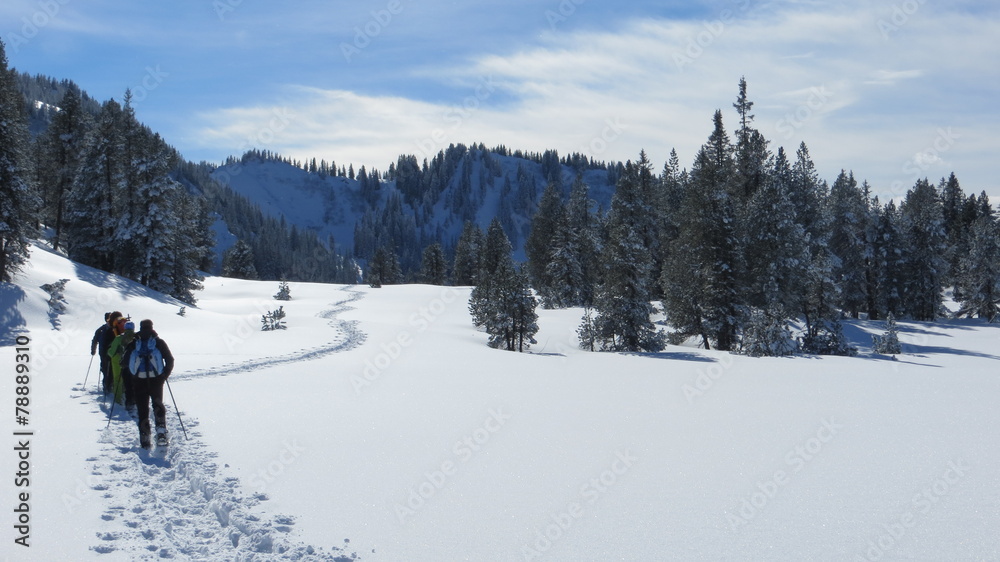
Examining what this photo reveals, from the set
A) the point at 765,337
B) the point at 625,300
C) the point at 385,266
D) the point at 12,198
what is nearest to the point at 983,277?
the point at 765,337

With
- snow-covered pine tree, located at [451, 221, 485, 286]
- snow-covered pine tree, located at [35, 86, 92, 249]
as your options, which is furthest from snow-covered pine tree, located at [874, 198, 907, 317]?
snow-covered pine tree, located at [35, 86, 92, 249]

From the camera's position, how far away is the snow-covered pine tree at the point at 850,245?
48000mm

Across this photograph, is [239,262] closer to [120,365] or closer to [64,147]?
[64,147]

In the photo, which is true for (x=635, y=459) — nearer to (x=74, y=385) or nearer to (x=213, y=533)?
(x=213, y=533)

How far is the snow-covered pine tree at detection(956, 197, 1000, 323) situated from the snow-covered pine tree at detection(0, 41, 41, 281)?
68500 mm

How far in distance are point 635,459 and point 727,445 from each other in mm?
1928

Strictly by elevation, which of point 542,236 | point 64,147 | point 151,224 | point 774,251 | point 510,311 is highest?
point 64,147

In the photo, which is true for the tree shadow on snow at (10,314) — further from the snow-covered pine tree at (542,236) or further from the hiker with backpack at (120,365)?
the snow-covered pine tree at (542,236)

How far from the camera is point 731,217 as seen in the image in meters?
28.0

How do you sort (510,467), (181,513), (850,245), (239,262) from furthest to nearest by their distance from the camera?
1. (239,262)
2. (850,245)
3. (510,467)
4. (181,513)

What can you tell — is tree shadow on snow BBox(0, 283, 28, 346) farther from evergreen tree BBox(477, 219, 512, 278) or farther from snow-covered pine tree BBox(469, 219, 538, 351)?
evergreen tree BBox(477, 219, 512, 278)

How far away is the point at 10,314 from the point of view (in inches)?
862

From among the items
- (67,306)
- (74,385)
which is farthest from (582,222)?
(74,385)

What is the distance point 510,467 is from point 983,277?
199 ft
